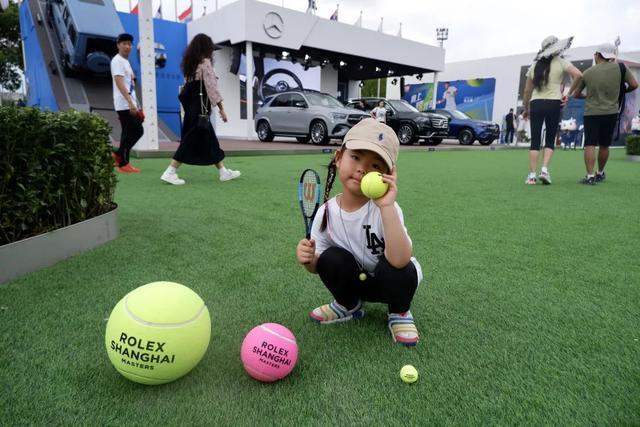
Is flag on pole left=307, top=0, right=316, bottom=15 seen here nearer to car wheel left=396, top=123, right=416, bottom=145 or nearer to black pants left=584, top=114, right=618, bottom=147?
car wheel left=396, top=123, right=416, bottom=145

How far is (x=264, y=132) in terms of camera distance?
49.3ft

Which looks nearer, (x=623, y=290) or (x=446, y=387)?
(x=446, y=387)

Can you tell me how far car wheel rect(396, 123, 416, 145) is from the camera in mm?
15008

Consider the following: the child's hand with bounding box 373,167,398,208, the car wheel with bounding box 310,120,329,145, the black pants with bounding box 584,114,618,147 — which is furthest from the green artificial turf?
the car wheel with bounding box 310,120,329,145

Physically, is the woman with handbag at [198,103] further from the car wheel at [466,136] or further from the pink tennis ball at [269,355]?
the car wheel at [466,136]

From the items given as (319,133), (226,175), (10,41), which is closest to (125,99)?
(226,175)

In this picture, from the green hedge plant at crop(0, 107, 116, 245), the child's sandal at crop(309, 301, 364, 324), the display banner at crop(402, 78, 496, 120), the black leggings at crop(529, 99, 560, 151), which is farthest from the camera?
the display banner at crop(402, 78, 496, 120)

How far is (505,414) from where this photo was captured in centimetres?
143

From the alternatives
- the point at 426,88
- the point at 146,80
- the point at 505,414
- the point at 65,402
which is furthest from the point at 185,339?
the point at 426,88

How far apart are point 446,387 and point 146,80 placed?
886cm

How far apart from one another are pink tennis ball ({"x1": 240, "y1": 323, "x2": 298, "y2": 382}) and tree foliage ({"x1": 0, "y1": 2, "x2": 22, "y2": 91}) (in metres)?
34.2

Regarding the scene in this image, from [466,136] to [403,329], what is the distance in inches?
671

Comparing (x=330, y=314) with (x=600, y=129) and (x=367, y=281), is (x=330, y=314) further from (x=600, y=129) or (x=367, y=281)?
(x=600, y=129)

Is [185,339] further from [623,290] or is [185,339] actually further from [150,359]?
[623,290]
